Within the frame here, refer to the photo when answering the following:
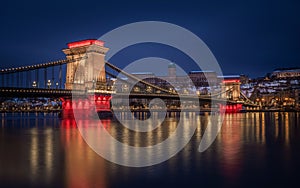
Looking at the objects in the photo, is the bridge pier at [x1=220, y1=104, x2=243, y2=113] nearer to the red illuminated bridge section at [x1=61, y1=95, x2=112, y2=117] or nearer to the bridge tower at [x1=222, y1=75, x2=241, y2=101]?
the bridge tower at [x1=222, y1=75, x2=241, y2=101]

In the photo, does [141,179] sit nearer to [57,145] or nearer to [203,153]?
[203,153]

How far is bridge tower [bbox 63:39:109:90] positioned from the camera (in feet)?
166

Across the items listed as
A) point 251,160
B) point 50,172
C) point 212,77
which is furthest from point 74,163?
point 212,77

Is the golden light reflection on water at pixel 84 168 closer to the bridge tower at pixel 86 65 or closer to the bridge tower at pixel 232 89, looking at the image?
the bridge tower at pixel 86 65

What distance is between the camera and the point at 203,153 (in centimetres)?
1383

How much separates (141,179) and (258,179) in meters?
3.00

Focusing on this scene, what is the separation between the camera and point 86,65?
5119 centimetres

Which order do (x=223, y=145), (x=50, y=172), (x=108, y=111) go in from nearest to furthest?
(x=50, y=172) → (x=223, y=145) → (x=108, y=111)

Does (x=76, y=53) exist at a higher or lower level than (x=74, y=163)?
higher

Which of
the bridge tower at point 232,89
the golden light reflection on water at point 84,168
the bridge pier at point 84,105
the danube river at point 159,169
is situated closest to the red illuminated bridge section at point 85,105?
the bridge pier at point 84,105

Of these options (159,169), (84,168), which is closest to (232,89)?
(159,169)

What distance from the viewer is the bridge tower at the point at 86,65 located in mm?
50656

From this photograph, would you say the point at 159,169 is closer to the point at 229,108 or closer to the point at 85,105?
the point at 85,105

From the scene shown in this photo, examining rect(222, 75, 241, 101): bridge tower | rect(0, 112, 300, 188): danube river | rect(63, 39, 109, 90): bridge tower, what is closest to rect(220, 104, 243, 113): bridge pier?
rect(222, 75, 241, 101): bridge tower
